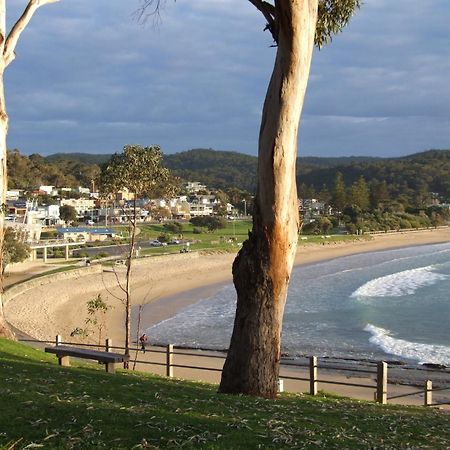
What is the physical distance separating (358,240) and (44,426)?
74195 millimetres

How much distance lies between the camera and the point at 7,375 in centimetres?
683

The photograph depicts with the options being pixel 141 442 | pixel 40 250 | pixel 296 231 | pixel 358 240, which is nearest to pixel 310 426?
pixel 141 442

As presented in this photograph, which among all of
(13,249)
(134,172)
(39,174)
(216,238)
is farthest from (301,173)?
(134,172)

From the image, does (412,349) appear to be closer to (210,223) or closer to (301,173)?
(210,223)

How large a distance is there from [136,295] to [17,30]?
948 inches

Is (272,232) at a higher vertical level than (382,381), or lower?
higher

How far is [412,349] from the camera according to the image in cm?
1964

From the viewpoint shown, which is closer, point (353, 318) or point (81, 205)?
point (353, 318)

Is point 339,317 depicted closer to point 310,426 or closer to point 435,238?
point 310,426

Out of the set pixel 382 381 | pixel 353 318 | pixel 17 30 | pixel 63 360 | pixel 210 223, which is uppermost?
pixel 17 30

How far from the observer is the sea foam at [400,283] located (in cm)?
3300

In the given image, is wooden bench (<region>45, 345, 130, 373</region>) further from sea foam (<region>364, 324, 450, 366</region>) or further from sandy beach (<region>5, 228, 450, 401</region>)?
sea foam (<region>364, 324, 450, 366</region>)

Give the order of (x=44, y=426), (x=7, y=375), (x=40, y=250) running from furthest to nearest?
(x=40, y=250) → (x=7, y=375) → (x=44, y=426)

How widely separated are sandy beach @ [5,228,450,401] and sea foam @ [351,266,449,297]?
8.42 meters
